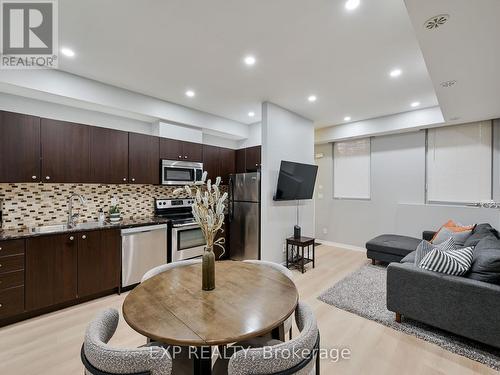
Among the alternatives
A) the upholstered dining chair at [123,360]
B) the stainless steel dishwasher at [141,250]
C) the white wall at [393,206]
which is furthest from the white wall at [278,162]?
the upholstered dining chair at [123,360]

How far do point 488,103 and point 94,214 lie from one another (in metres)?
5.72

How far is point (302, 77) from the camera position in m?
3.04

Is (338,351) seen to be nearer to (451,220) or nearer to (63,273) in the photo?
(63,273)

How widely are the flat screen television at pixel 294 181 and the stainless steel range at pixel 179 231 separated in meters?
1.52

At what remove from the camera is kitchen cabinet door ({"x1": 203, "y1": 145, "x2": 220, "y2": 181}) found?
4328 mm

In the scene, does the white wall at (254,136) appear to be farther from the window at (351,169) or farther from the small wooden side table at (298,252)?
the small wooden side table at (298,252)

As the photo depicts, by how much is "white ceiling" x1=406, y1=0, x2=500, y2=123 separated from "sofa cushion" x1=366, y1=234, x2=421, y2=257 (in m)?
2.21

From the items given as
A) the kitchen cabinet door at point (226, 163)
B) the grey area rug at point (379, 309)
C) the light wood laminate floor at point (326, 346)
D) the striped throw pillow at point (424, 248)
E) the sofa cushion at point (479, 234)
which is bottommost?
the light wood laminate floor at point (326, 346)

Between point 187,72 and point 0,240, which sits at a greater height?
point 187,72

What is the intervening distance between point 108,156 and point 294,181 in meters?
2.95

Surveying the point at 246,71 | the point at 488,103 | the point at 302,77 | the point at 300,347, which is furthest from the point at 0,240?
the point at 488,103

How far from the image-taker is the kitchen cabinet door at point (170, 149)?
3.75 metres

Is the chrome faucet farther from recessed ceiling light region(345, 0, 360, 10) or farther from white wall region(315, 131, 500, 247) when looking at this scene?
white wall region(315, 131, 500, 247)

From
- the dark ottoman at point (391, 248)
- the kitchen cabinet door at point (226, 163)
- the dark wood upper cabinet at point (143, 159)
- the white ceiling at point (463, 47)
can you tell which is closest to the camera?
the white ceiling at point (463, 47)
